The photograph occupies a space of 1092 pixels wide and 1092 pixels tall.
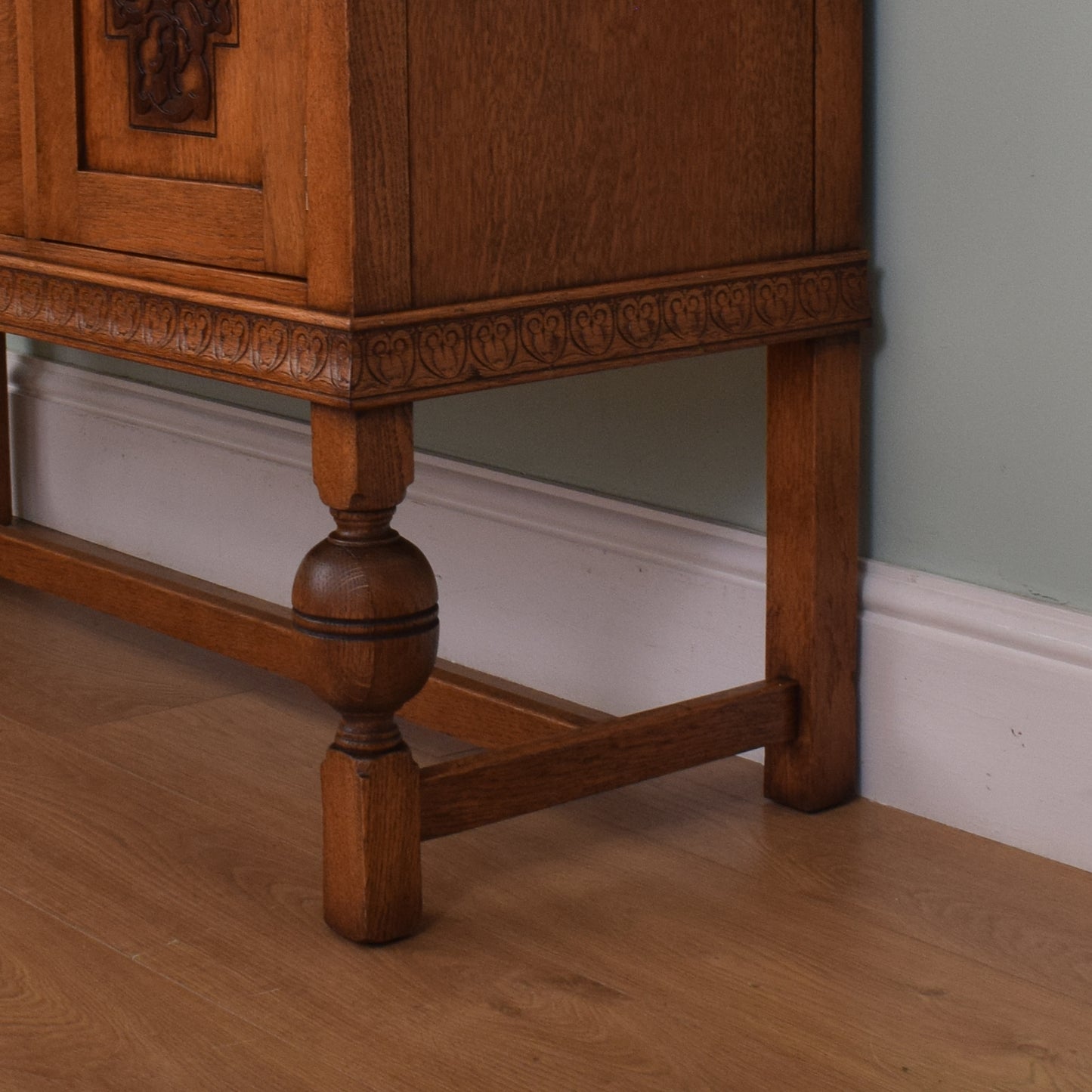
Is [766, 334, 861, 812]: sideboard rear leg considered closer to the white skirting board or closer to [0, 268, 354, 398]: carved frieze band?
the white skirting board

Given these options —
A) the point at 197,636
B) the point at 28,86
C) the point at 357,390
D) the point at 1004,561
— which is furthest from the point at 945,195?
the point at 197,636

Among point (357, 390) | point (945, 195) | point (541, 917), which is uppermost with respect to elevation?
point (945, 195)

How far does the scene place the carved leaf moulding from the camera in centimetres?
100

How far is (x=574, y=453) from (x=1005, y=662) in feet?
1.40

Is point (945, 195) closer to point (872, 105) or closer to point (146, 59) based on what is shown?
point (872, 105)

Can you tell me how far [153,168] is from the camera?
1.10 metres

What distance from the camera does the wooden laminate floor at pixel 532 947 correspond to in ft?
3.15

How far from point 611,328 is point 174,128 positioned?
289 mm

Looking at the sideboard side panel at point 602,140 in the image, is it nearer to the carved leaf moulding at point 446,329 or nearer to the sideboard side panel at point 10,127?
the carved leaf moulding at point 446,329

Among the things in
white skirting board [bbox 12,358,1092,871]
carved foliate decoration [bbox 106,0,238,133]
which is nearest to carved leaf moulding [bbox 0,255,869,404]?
carved foliate decoration [bbox 106,0,238,133]

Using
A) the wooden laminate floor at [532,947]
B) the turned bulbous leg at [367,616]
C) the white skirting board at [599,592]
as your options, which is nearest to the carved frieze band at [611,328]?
the turned bulbous leg at [367,616]

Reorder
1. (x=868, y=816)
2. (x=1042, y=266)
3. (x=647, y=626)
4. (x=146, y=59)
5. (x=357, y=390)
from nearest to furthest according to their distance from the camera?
(x=357, y=390)
(x=146, y=59)
(x=1042, y=266)
(x=868, y=816)
(x=647, y=626)

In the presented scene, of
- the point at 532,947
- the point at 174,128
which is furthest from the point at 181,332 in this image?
the point at 532,947

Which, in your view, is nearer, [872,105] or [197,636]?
[872,105]
